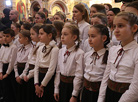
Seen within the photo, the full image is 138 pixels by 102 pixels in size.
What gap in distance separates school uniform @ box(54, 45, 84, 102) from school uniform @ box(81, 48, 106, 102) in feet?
0.58

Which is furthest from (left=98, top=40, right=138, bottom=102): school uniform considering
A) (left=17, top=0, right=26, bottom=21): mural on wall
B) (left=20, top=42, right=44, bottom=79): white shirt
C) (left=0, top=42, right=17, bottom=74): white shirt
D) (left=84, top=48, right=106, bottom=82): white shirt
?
(left=17, top=0, right=26, bottom=21): mural on wall

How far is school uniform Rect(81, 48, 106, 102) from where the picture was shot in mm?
1854

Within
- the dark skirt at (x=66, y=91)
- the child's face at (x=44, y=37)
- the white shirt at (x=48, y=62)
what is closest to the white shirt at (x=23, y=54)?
the white shirt at (x=48, y=62)

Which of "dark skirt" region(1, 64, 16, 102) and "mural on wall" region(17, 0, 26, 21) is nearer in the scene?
"dark skirt" region(1, 64, 16, 102)

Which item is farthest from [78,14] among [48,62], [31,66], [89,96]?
[89,96]

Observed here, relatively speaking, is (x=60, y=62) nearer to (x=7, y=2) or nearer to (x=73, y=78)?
(x=73, y=78)

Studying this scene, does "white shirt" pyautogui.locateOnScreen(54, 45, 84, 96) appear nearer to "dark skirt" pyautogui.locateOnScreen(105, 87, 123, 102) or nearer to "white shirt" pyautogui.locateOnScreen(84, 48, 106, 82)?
"white shirt" pyautogui.locateOnScreen(84, 48, 106, 82)

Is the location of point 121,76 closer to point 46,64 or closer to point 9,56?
point 46,64

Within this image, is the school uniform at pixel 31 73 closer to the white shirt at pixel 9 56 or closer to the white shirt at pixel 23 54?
the white shirt at pixel 23 54

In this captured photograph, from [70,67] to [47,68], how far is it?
55 cm

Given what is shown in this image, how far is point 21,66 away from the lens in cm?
321

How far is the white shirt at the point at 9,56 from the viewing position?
3326 millimetres

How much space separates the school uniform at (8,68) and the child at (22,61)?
0.15 meters

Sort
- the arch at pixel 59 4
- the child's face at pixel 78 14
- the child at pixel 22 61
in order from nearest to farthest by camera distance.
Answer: the child's face at pixel 78 14, the child at pixel 22 61, the arch at pixel 59 4
